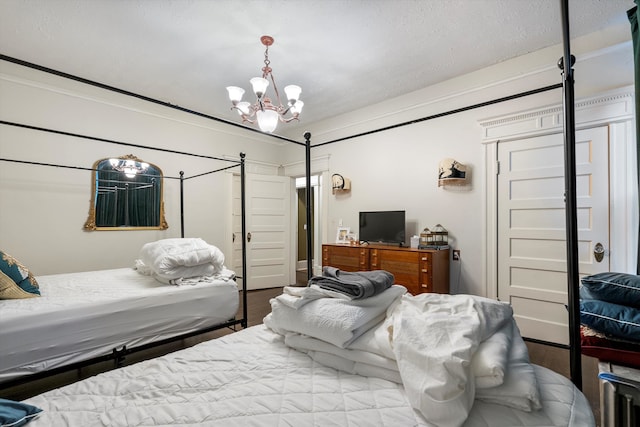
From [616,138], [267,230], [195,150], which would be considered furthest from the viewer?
[267,230]

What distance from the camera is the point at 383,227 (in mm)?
3730

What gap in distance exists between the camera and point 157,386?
0.95 meters

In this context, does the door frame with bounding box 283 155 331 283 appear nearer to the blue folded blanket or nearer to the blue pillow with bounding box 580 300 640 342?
the blue folded blanket

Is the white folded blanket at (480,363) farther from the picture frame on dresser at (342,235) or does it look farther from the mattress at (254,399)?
the picture frame on dresser at (342,235)

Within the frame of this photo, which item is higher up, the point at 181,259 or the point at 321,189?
the point at 321,189

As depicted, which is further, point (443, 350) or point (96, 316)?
point (96, 316)

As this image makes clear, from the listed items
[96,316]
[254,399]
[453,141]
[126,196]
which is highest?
[453,141]

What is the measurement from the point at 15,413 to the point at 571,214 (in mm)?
1833

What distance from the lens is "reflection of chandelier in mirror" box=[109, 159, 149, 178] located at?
144 inches

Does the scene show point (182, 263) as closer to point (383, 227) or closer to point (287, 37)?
point (287, 37)

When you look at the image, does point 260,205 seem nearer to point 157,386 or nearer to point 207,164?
point 207,164

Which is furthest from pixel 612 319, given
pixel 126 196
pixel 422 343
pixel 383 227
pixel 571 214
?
pixel 126 196

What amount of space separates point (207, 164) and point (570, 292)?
14.6 feet

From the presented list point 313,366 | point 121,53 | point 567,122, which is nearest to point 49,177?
point 121,53
